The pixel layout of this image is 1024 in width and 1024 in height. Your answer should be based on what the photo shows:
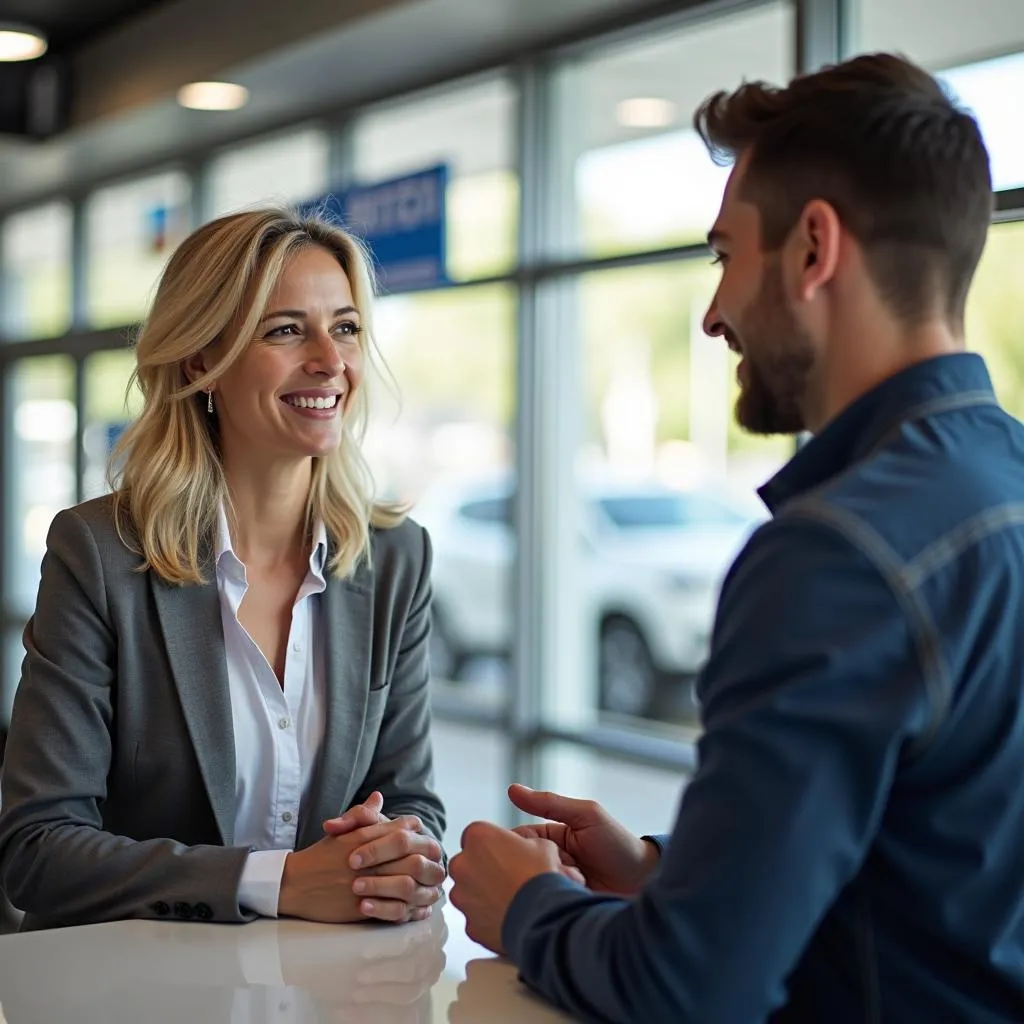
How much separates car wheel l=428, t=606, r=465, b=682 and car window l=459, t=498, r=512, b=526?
0.48 meters

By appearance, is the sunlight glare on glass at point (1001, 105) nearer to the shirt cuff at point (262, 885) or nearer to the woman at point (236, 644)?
the woman at point (236, 644)

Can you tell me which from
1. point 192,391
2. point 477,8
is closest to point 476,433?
point 477,8

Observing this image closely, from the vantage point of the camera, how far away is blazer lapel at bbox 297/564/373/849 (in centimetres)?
226

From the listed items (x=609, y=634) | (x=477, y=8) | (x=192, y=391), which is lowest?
(x=609, y=634)

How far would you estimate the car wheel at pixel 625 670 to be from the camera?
18.6 feet

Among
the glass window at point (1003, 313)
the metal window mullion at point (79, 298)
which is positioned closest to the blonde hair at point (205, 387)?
the glass window at point (1003, 313)

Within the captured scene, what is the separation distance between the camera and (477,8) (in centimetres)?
490

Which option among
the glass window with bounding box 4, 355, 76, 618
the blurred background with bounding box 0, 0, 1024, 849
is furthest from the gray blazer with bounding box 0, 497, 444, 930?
the glass window with bounding box 4, 355, 76, 618

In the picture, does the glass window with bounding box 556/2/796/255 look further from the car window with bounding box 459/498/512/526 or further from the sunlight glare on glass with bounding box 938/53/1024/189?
the car window with bounding box 459/498/512/526

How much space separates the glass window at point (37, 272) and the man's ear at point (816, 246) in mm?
8105

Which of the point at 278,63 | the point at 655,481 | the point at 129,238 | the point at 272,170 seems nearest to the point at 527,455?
the point at 655,481

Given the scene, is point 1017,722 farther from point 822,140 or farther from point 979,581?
point 822,140

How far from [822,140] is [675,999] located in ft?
2.56

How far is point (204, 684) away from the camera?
219 centimetres
